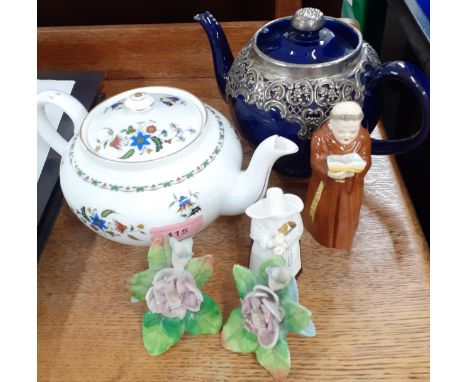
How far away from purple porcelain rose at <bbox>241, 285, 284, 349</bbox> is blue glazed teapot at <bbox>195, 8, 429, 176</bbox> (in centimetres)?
22

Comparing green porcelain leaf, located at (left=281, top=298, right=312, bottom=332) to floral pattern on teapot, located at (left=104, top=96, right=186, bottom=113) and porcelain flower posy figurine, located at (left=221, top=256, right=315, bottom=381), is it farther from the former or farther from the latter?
floral pattern on teapot, located at (left=104, top=96, right=186, bottom=113)

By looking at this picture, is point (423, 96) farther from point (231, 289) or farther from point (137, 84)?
point (137, 84)

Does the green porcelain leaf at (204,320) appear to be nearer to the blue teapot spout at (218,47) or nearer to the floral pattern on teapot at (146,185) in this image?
the floral pattern on teapot at (146,185)

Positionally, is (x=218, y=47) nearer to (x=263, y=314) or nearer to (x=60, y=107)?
(x=60, y=107)

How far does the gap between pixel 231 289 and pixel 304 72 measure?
269 millimetres

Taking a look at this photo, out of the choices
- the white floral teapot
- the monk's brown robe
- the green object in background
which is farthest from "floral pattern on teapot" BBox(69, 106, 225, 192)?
the green object in background

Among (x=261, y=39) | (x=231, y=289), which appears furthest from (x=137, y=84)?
(x=231, y=289)

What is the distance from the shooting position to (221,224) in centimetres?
69

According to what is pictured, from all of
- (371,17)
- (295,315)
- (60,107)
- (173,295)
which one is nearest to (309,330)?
(295,315)

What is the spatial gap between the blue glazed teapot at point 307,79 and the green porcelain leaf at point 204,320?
23cm

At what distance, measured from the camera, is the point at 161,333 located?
550mm

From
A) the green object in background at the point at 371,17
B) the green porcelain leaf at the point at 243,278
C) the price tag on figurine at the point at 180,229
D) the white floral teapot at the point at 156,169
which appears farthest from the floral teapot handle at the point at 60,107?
the green object in background at the point at 371,17

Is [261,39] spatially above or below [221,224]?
above

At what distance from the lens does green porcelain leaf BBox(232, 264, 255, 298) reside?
20.4 inches
